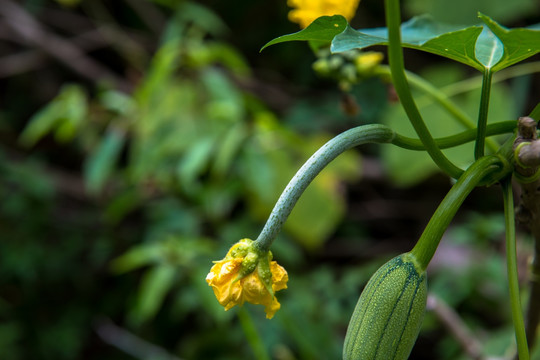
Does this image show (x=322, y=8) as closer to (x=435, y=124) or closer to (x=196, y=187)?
(x=435, y=124)

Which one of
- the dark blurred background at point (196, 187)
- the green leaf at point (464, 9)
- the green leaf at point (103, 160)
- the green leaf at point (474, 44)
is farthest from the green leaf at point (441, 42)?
the green leaf at point (464, 9)

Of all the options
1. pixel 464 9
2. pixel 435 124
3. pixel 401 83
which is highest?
pixel 464 9

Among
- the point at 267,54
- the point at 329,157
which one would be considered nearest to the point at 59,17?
the point at 267,54

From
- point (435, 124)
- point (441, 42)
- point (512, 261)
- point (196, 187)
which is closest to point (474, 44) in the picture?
point (441, 42)

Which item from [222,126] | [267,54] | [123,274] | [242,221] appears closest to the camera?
[222,126]

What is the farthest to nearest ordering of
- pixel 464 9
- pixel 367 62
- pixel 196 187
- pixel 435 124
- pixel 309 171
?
pixel 464 9
pixel 196 187
pixel 435 124
pixel 367 62
pixel 309 171

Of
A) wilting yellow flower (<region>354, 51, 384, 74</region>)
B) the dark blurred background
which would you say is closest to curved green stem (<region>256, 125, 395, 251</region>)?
wilting yellow flower (<region>354, 51, 384, 74</region>)

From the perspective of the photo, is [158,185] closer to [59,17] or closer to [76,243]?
[76,243]

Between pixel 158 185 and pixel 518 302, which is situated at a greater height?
pixel 158 185
